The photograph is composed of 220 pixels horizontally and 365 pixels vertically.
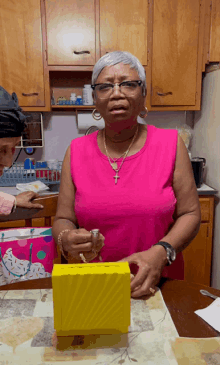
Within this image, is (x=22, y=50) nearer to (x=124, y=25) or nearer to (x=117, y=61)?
(x=124, y=25)

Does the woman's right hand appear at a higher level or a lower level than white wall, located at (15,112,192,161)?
lower

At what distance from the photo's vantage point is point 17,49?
2.11m

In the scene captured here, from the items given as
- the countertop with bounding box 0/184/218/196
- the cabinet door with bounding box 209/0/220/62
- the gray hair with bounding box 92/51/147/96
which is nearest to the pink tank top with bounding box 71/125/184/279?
the gray hair with bounding box 92/51/147/96

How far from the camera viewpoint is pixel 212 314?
747mm

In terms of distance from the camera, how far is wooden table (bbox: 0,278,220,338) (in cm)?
69

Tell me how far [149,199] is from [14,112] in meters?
0.60

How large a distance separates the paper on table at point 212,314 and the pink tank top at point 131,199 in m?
0.36

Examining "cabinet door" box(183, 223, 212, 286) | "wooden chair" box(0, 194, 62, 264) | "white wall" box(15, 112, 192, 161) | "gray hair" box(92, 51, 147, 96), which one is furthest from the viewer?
"white wall" box(15, 112, 192, 161)

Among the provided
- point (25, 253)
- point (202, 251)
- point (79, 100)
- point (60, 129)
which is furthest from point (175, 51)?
point (25, 253)

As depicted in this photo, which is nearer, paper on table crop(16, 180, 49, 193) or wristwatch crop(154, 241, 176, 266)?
wristwatch crop(154, 241, 176, 266)

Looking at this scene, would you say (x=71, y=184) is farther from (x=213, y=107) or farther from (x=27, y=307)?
(x=213, y=107)

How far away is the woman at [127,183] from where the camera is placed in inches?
41.8

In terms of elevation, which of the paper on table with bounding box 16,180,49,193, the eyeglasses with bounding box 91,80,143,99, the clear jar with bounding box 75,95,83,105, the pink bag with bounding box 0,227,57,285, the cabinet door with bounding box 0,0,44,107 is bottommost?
the pink bag with bounding box 0,227,57,285

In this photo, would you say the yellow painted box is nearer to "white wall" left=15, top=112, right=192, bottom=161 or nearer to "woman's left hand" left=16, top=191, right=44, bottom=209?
"woman's left hand" left=16, top=191, right=44, bottom=209
